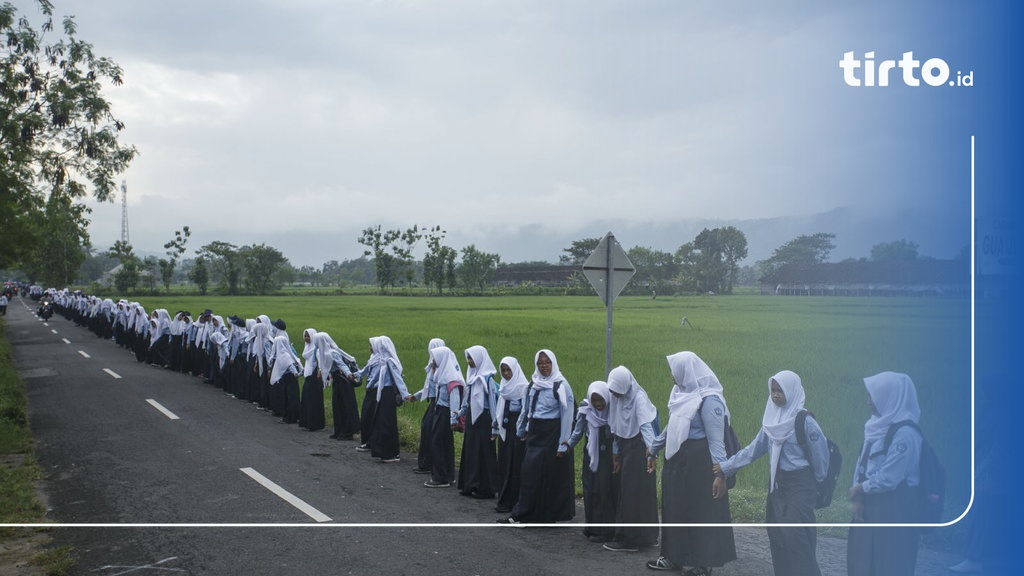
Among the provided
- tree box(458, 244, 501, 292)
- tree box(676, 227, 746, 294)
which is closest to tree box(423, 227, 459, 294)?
tree box(458, 244, 501, 292)

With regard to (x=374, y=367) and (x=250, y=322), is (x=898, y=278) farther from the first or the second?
(x=250, y=322)

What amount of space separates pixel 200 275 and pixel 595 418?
76.2ft

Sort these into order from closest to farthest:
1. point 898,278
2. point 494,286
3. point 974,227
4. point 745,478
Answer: point 974,227, point 898,278, point 745,478, point 494,286

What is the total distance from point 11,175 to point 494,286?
34772mm

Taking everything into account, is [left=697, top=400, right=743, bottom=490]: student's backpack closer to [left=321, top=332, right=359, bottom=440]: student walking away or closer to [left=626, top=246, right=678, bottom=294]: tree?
[left=321, top=332, right=359, bottom=440]: student walking away

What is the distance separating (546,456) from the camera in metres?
6.95

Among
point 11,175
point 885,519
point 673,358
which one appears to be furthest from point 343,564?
point 11,175

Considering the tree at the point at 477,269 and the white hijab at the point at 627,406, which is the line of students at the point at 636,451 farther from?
the tree at the point at 477,269

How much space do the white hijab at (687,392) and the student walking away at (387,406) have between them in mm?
4756

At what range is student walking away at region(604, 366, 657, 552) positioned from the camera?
625cm

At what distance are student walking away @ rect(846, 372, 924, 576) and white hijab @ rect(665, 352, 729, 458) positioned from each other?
1159 mm

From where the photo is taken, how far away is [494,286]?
157 feet

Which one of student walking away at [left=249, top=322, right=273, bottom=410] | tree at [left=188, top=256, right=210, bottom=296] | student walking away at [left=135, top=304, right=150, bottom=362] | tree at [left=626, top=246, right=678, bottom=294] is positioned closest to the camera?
student walking away at [left=249, top=322, right=273, bottom=410]

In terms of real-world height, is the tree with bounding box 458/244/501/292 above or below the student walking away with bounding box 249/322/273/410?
above
